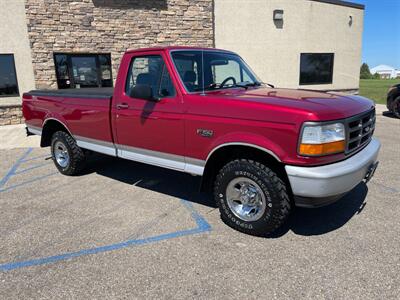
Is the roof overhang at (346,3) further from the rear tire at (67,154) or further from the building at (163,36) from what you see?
the rear tire at (67,154)

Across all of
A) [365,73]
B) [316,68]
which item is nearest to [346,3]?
[316,68]

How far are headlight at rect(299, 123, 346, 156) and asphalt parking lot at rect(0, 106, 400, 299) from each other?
40.7 inches

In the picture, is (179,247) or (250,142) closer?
(250,142)

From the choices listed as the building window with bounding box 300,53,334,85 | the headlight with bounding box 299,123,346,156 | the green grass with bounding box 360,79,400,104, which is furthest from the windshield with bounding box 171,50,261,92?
the green grass with bounding box 360,79,400,104

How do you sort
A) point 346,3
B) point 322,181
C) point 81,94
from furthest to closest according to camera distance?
point 346,3 → point 81,94 → point 322,181

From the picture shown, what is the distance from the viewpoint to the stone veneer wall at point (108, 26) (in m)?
11.3

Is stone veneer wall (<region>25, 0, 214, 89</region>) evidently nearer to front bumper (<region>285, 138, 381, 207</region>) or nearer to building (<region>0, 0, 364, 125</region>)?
building (<region>0, 0, 364, 125</region>)

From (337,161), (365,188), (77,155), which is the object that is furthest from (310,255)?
(77,155)

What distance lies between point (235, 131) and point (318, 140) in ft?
2.69

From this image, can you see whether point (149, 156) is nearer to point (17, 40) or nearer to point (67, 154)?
point (67, 154)

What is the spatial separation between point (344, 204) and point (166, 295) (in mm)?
2769

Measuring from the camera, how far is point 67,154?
5777mm

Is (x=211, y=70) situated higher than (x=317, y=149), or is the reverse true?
(x=211, y=70)

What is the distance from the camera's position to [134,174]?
5.93 metres
